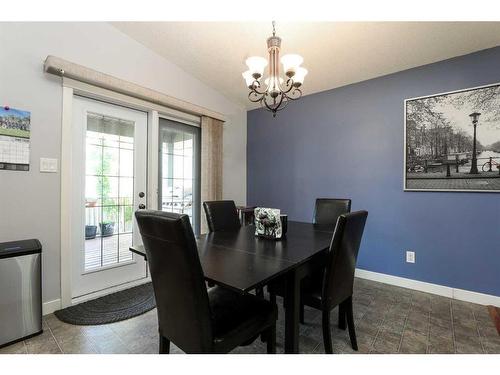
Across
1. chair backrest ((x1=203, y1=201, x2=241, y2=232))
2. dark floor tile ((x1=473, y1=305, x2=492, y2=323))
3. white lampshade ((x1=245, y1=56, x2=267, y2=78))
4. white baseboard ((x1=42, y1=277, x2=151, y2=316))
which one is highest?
white lampshade ((x1=245, y1=56, x2=267, y2=78))

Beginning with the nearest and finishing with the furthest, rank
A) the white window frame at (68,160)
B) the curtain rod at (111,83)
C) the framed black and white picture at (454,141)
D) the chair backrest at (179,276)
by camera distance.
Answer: the chair backrest at (179,276) < the curtain rod at (111,83) < the white window frame at (68,160) < the framed black and white picture at (454,141)

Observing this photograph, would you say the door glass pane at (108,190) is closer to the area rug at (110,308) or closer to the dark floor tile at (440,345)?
the area rug at (110,308)

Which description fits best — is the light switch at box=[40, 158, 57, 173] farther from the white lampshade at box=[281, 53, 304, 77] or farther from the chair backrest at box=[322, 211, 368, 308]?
the chair backrest at box=[322, 211, 368, 308]

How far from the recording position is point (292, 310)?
1266 millimetres

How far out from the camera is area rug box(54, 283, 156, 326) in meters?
1.94

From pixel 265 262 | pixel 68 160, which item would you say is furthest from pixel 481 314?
pixel 68 160

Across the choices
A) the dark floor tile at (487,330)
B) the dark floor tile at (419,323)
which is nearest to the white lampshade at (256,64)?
the dark floor tile at (419,323)

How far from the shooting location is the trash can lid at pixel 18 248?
5.28 feet

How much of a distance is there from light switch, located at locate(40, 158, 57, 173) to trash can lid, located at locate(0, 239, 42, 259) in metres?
0.58

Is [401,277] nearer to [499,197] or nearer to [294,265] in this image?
[499,197]

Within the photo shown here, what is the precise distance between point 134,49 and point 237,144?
1.87 m

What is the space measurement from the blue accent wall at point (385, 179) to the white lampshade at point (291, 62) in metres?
1.58

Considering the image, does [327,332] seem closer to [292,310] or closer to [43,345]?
[292,310]

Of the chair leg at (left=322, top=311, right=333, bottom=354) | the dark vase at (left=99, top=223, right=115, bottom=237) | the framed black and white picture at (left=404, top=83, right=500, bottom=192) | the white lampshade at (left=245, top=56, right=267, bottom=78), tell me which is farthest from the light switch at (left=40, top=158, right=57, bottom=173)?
the framed black and white picture at (left=404, top=83, right=500, bottom=192)
